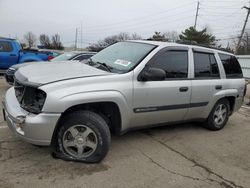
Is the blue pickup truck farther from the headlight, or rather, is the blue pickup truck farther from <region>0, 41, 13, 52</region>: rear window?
the headlight

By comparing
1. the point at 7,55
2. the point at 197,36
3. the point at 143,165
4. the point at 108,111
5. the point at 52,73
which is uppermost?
the point at 197,36

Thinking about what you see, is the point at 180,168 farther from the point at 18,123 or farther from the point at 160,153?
the point at 18,123

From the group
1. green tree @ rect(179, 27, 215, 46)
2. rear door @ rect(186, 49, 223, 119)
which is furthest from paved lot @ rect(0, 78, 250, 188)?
green tree @ rect(179, 27, 215, 46)

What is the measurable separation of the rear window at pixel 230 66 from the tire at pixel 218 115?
61 centimetres

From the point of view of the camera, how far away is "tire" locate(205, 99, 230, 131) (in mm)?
5793

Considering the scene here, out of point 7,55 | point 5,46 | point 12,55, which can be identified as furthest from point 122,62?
point 5,46

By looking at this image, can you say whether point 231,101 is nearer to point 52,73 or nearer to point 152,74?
point 152,74

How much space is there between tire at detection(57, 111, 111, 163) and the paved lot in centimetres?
13

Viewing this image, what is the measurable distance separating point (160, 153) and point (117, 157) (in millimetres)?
741

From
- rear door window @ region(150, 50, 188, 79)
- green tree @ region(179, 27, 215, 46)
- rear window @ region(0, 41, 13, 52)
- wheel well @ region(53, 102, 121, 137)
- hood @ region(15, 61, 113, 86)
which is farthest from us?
green tree @ region(179, 27, 215, 46)

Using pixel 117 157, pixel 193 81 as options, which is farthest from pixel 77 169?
pixel 193 81

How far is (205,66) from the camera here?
5.45 metres

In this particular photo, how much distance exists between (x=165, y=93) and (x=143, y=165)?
1250 millimetres

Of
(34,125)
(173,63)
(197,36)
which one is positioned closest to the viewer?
(34,125)
